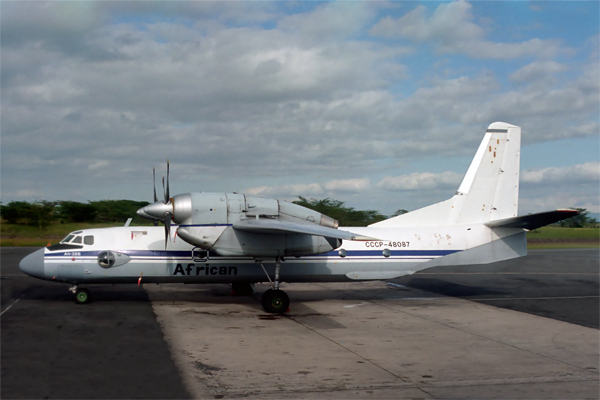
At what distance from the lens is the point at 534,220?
16.3 meters

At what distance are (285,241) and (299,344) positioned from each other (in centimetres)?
417

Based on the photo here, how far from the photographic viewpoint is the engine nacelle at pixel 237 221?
14.2 meters

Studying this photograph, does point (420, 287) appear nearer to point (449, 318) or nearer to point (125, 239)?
point (449, 318)

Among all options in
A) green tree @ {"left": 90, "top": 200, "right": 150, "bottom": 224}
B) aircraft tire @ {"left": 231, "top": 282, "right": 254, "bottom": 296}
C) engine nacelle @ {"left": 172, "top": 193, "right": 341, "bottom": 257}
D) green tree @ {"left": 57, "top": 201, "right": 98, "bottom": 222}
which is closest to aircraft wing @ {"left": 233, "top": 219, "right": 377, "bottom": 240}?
engine nacelle @ {"left": 172, "top": 193, "right": 341, "bottom": 257}

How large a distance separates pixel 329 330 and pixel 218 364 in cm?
419

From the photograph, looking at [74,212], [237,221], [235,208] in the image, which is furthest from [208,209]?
[74,212]

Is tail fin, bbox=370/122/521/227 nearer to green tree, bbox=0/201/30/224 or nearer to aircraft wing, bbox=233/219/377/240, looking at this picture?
aircraft wing, bbox=233/219/377/240

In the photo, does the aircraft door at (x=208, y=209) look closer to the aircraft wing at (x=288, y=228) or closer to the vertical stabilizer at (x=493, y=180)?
the aircraft wing at (x=288, y=228)

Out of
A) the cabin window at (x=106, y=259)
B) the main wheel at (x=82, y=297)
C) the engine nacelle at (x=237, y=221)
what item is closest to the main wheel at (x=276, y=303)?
the engine nacelle at (x=237, y=221)

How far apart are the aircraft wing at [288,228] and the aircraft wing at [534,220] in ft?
20.3

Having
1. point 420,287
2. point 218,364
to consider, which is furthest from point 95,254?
point 420,287

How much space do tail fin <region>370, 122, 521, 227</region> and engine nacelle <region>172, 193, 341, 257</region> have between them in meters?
4.36

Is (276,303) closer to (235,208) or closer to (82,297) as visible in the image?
(235,208)

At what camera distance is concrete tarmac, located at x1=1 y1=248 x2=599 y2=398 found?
8430 mm
